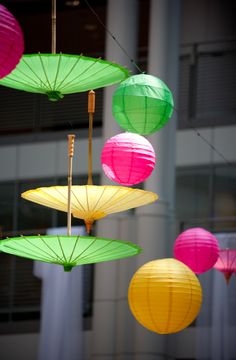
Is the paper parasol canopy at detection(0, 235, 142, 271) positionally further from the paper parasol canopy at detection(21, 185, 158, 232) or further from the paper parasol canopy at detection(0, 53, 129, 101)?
the paper parasol canopy at detection(0, 53, 129, 101)

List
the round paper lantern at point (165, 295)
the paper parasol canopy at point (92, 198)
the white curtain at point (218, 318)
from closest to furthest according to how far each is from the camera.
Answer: the paper parasol canopy at point (92, 198) → the round paper lantern at point (165, 295) → the white curtain at point (218, 318)

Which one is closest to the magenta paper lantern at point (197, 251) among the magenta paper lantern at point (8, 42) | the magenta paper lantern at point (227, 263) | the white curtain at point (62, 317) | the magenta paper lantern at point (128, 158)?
the magenta paper lantern at point (227, 263)

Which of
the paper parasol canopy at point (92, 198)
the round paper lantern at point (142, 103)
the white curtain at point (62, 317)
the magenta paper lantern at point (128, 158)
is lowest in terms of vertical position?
the white curtain at point (62, 317)

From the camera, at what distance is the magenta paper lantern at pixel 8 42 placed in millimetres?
8188

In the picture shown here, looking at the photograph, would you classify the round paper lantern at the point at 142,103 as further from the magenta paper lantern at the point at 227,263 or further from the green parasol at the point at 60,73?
the magenta paper lantern at the point at 227,263

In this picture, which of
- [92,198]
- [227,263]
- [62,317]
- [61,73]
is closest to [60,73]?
[61,73]

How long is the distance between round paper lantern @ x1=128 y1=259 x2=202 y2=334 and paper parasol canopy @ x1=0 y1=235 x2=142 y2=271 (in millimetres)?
793

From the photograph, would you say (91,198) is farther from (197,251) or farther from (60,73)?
(197,251)

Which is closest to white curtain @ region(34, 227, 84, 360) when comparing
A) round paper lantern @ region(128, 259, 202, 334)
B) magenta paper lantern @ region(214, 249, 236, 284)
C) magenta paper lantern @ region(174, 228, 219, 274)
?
magenta paper lantern @ region(214, 249, 236, 284)

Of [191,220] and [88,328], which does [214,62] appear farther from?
[88,328]

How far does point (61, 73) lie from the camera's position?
963 centimetres

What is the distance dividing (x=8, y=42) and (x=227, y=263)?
6316 mm

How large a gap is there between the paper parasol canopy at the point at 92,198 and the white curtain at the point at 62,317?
6545mm

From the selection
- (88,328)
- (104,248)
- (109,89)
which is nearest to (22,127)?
(109,89)
